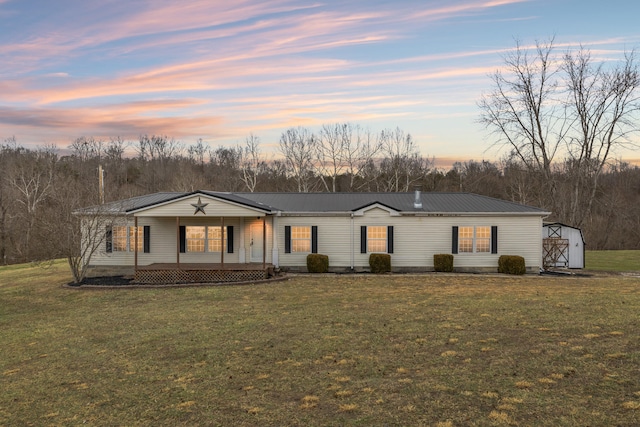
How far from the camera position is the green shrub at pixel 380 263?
75.9 feet

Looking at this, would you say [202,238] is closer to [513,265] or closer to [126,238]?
[126,238]

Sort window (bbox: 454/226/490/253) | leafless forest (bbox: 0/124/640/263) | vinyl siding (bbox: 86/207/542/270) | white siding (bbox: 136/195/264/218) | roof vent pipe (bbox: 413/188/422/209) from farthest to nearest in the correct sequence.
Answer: leafless forest (bbox: 0/124/640/263) < roof vent pipe (bbox: 413/188/422/209) < window (bbox: 454/226/490/253) < vinyl siding (bbox: 86/207/542/270) < white siding (bbox: 136/195/264/218)

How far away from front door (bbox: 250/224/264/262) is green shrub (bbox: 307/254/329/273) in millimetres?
2637

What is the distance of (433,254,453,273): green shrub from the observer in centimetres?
2317

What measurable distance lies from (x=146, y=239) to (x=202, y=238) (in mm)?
2798

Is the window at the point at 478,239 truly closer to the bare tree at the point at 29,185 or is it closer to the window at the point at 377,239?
the window at the point at 377,239

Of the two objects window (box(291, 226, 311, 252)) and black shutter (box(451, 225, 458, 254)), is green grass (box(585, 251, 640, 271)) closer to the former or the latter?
black shutter (box(451, 225, 458, 254))

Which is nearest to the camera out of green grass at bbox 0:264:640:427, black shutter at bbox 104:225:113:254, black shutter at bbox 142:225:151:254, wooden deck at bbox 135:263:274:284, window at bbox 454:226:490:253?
green grass at bbox 0:264:640:427

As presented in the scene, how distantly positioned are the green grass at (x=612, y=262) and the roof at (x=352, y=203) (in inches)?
307

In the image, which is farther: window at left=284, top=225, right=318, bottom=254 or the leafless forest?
the leafless forest

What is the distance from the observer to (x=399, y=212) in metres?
23.5

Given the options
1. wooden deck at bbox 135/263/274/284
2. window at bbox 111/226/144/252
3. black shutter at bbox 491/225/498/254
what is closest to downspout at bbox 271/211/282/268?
wooden deck at bbox 135/263/274/284

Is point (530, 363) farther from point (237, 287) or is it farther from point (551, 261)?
point (551, 261)

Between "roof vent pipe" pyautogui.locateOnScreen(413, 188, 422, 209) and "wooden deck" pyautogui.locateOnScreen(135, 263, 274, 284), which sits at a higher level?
"roof vent pipe" pyautogui.locateOnScreen(413, 188, 422, 209)
